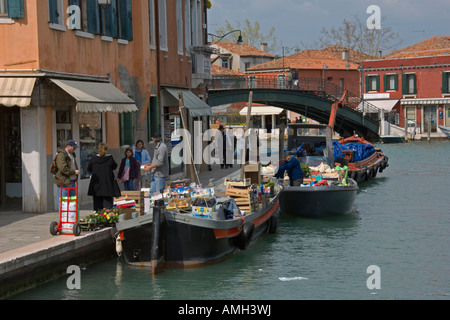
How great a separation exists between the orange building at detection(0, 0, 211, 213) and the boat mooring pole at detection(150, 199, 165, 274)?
11.7 feet

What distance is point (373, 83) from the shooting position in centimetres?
7175

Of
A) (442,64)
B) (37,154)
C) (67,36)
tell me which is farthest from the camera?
(442,64)

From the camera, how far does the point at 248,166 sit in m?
18.2

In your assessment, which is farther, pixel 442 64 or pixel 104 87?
pixel 442 64

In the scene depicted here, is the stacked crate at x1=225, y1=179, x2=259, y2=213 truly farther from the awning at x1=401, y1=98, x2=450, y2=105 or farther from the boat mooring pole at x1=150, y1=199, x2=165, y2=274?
Result: the awning at x1=401, y1=98, x2=450, y2=105

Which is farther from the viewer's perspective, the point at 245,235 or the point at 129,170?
the point at 129,170

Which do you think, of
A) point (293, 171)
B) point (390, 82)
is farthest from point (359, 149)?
point (390, 82)

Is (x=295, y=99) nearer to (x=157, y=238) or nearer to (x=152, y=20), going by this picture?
(x=152, y=20)

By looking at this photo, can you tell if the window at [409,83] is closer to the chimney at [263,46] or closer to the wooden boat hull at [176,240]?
the chimney at [263,46]

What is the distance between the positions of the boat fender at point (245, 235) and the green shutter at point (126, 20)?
699 centimetres

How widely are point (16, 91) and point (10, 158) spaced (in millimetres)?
2474

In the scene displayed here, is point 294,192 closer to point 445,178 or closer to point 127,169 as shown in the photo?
point 127,169
